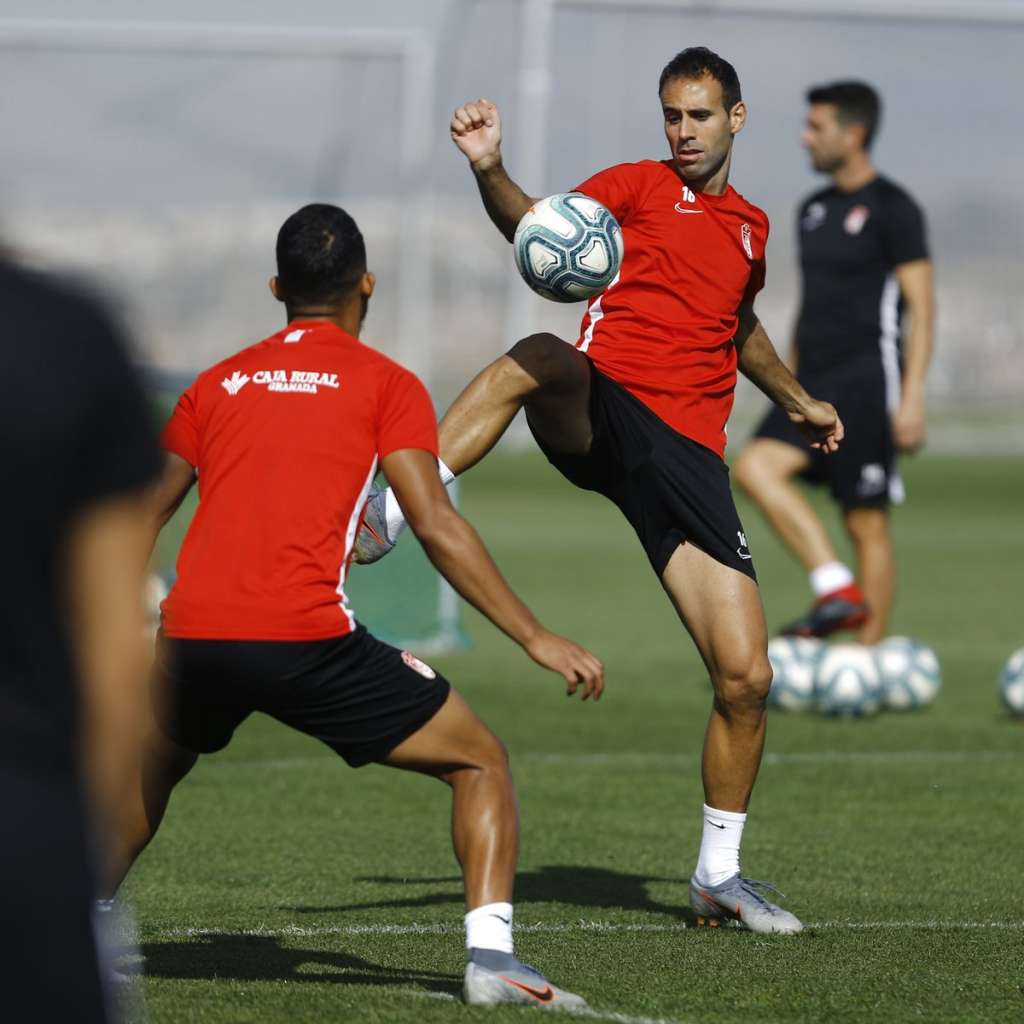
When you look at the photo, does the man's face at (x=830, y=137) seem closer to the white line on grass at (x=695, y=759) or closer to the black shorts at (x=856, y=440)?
the black shorts at (x=856, y=440)

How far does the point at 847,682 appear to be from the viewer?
1027 cm

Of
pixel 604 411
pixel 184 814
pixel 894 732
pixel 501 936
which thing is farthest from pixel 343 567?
pixel 894 732

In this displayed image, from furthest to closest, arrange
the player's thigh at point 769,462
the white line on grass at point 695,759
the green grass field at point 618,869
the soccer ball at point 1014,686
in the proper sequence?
the player's thigh at point 769,462 → the soccer ball at point 1014,686 → the white line on grass at point 695,759 → the green grass field at point 618,869

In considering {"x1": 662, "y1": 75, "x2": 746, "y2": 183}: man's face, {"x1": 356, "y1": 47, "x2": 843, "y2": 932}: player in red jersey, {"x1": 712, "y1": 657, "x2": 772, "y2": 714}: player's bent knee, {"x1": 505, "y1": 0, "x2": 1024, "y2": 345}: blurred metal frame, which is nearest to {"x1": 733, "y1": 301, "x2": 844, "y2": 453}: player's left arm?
{"x1": 356, "y1": 47, "x2": 843, "y2": 932}: player in red jersey

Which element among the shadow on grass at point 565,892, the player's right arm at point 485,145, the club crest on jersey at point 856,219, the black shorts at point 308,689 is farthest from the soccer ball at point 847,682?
the black shorts at point 308,689

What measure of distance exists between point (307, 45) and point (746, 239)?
2236 centimetres

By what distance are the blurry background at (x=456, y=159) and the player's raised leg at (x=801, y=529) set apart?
19100mm

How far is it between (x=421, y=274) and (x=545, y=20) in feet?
14.1

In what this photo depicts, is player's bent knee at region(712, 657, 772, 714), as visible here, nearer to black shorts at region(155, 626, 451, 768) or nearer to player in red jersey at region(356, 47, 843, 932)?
player in red jersey at region(356, 47, 843, 932)

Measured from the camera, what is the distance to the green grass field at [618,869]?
15.5ft

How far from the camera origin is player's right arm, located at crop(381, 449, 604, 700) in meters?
4.24

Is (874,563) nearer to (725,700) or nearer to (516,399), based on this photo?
(725,700)

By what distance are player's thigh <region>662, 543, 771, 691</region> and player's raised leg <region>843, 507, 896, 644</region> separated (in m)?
5.18

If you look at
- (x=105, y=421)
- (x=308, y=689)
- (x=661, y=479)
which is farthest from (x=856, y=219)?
(x=105, y=421)
